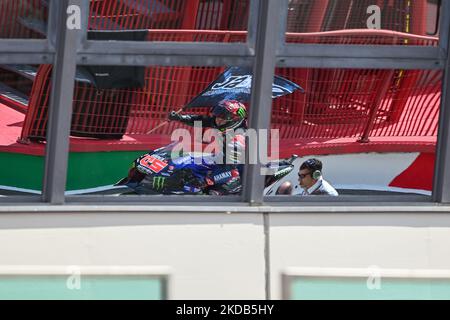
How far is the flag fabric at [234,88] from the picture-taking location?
4703mm

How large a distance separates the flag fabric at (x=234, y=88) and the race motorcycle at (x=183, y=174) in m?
0.30

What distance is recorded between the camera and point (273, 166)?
477cm

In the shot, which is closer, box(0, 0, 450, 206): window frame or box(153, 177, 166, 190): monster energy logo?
box(0, 0, 450, 206): window frame

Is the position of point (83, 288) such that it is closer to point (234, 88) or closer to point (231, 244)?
point (231, 244)

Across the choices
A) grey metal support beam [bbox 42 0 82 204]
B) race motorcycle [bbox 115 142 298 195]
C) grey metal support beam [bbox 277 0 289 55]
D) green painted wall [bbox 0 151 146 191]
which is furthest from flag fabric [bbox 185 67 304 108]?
grey metal support beam [bbox 42 0 82 204]

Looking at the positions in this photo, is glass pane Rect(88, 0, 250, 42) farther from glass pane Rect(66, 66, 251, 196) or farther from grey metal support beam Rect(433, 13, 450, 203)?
grey metal support beam Rect(433, 13, 450, 203)

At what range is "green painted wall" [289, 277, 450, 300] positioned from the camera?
4.55 meters

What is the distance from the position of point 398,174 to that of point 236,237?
94 cm

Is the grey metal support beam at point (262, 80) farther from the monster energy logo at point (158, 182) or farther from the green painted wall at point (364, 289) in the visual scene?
the monster energy logo at point (158, 182)

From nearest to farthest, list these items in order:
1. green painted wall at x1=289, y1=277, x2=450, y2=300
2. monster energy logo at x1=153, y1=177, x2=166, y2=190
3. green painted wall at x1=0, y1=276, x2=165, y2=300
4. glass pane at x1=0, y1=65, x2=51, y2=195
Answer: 1. green painted wall at x1=0, y1=276, x2=165, y2=300
2. green painted wall at x1=289, y1=277, x2=450, y2=300
3. glass pane at x1=0, y1=65, x2=51, y2=195
4. monster energy logo at x1=153, y1=177, x2=166, y2=190

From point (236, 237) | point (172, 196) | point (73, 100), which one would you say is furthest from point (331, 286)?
point (73, 100)

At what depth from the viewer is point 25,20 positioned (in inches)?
182

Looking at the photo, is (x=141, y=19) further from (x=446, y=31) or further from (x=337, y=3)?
(x=446, y=31)

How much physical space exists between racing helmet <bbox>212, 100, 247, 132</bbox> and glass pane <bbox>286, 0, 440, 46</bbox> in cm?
54
